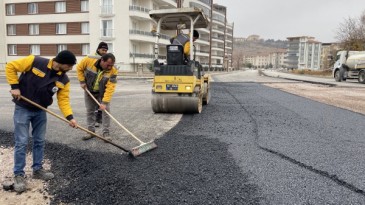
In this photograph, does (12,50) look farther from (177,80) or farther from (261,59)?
(261,59)

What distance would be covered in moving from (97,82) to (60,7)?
31.0 m

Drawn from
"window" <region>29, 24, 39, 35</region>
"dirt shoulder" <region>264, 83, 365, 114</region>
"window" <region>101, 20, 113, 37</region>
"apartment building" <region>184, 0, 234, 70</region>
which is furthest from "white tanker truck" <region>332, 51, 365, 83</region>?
"apartment building" <region>184, 0, 234, 70</region>

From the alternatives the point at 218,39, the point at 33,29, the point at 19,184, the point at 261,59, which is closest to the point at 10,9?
the point at 33,29

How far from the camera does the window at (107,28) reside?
1220 inches

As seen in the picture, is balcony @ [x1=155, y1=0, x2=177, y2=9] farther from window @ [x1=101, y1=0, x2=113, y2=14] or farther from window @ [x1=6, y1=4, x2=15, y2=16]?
window @ [x1=6, y1=4, x2=15, y2=16]

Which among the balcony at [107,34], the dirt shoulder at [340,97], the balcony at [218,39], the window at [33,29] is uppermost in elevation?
the balcony at [218,39]

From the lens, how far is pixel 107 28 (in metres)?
31.0

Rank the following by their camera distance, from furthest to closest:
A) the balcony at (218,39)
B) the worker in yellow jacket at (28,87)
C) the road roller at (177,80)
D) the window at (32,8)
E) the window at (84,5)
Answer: the balcony at (218,39) → the window at (32,8) → the window at (84,5) → the road roller at (177,80) → the worker in yellow jacket at (28,87)

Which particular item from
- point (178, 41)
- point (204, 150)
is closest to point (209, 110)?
point (178, 41)

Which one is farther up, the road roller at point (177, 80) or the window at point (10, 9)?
the window at point (10, 9)

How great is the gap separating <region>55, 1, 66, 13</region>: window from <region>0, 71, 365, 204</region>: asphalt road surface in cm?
2858

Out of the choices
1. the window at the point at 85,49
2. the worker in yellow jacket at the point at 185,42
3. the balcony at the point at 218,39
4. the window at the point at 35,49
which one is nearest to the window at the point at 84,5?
the window at the point at 85,49

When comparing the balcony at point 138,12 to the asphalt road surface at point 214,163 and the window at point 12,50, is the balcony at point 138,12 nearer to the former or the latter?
the window at point 12,50

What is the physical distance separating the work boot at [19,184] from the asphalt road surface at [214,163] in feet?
0.89
